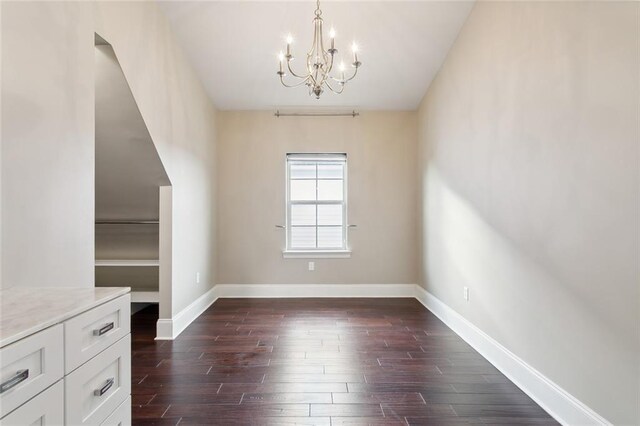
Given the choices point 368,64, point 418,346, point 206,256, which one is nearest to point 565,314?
point 418,346

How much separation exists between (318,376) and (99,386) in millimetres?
1574

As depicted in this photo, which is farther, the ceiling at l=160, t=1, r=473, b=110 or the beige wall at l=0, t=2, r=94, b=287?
the ceiling at l=160, t=1, r=473, b=110

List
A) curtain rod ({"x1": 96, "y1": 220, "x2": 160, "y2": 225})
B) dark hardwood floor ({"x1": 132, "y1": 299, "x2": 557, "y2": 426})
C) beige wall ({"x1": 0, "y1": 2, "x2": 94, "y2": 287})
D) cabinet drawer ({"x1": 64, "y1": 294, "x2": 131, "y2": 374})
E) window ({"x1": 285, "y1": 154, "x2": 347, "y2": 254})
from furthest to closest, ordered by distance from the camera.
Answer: window ({"x1": 285, "y1": 154, "x2": 347, "y2": 254}) < curtain rod ({"x1": 96, "y1": 220, "x2": 160, "y2": 225}) < dark hardwood floor ({"x1": 132, "y1": 299, "x2": 557, "y2": 426}) < beige wall ({"x1": 0, "y1": 2, "x2": 94, "y2": 287}) < cabinet drawer ({"x1": 64, "y1": 294, "x2": 131, "y2": 374})

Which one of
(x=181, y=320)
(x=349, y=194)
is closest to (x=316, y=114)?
(x=349, y=194)

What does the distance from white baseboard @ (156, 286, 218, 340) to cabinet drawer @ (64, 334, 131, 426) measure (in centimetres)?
202

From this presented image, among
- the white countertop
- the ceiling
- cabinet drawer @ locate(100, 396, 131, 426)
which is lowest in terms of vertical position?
cabinet drawer @ locate(100, 396, 131, 426)

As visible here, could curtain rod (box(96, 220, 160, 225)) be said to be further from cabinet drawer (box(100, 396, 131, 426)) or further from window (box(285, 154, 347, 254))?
cabinet drawer (box(100, 396, 131, 426))

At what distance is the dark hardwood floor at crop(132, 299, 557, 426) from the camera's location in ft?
6.45

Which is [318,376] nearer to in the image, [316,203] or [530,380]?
[530,380]

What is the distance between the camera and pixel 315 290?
4.79 metres

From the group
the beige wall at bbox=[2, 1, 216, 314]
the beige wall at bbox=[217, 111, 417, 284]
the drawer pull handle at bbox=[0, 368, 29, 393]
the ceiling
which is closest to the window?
the beige wall at bbox=[217, 111, 417, 284]

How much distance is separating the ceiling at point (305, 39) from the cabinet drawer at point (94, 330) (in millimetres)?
2852

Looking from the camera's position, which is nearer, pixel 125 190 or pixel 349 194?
pixel 125 190

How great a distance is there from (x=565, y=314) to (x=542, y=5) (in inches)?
68.5
